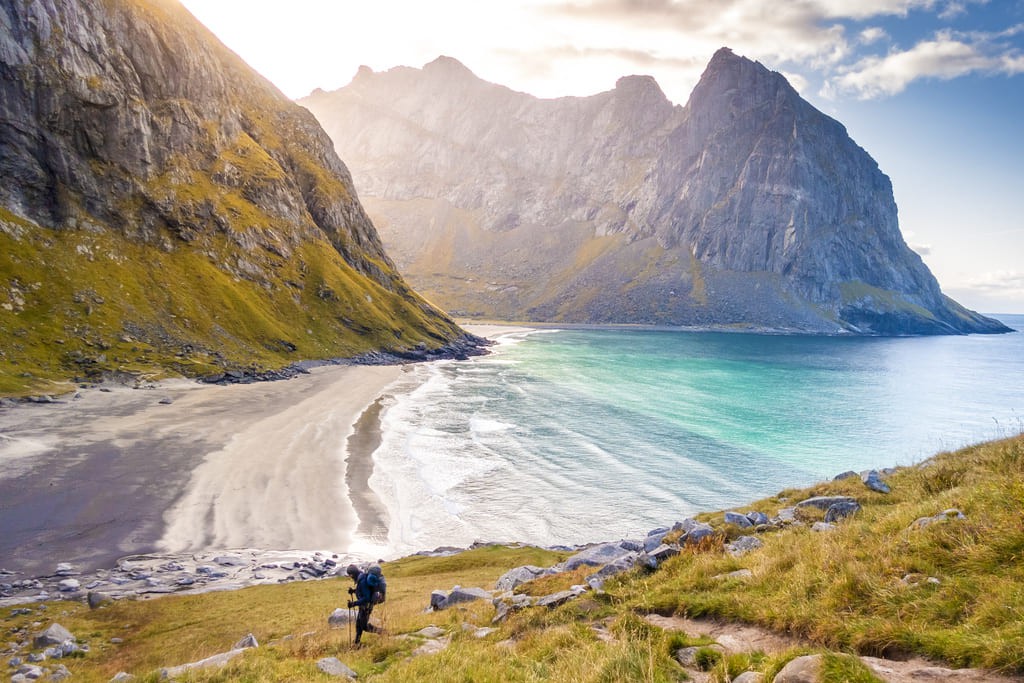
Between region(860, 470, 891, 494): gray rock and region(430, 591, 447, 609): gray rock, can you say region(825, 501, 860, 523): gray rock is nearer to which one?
region(860, 470, 891, 494): gray rock

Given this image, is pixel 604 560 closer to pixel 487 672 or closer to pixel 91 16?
pixel 487 672

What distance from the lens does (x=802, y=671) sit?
6.70m

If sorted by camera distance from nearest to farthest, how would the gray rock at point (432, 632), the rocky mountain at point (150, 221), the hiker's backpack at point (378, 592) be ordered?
the gray rock at point (432, 632) < the hiker's backpack at point (378, 592) < the rocky mountain at point (150, 221)

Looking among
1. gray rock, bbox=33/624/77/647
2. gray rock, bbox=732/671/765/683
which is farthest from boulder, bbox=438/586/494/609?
gray rock, bbox=33/624/77/647

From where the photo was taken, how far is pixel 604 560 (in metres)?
20.0

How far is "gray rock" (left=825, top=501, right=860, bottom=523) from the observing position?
17.5m

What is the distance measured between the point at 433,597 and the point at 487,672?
10307 millimetres

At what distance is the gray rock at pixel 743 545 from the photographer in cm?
1543

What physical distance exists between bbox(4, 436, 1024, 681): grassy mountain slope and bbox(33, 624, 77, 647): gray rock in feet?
2.98

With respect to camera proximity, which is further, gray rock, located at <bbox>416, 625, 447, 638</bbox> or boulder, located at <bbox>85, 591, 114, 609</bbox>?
boulder, located at <bbox>85, 591, 114, 609</bbox>

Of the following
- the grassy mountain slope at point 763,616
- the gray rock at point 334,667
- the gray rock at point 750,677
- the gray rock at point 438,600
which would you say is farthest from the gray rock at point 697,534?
the gray rock at point 334,667

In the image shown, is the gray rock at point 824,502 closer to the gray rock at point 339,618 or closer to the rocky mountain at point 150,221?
the gray rock at point 339,618

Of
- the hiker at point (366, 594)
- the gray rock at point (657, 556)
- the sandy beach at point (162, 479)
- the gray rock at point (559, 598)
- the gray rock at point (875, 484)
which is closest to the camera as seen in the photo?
the gray rock at point (559, 598)

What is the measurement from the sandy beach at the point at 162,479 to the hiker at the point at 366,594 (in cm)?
1930
